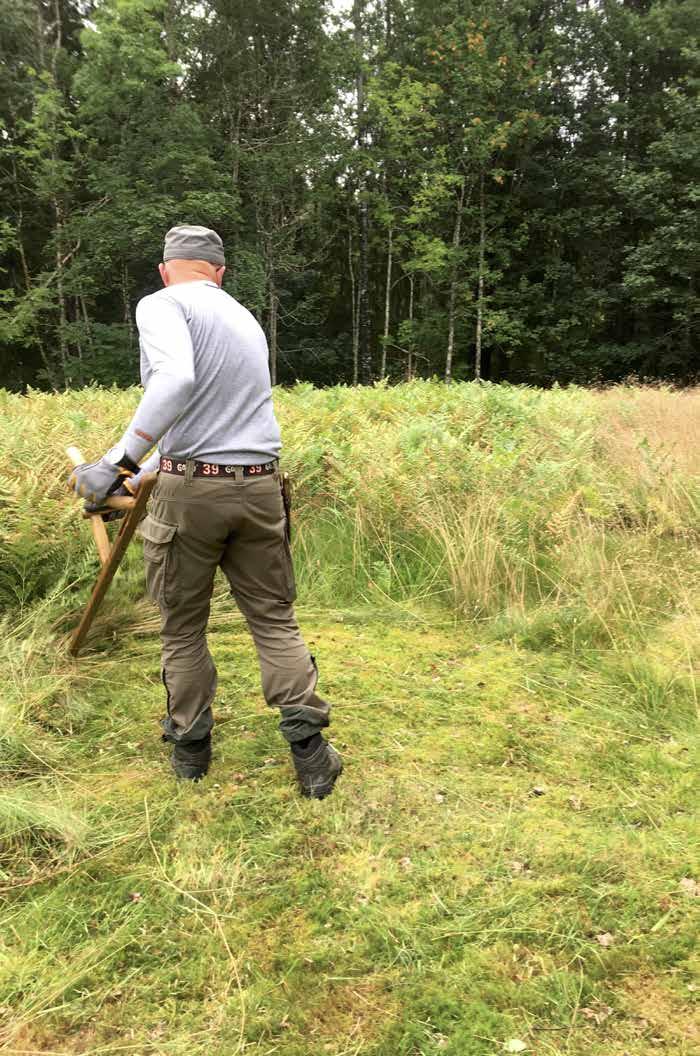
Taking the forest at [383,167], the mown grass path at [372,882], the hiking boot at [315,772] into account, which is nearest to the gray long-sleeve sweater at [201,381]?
the hiking boot at [315,772]

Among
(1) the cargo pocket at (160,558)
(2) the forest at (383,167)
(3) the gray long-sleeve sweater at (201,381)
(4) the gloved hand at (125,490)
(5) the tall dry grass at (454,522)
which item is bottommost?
(5) the tall dry grass at (454,522)

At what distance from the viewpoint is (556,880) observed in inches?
91.8

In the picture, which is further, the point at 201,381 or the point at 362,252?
the point at 362,252

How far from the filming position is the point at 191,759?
113 inches

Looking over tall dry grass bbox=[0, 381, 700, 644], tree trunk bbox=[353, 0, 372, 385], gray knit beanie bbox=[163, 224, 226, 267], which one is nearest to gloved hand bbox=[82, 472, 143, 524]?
gray knit beanie bbox=[163, 224, 226, 267]

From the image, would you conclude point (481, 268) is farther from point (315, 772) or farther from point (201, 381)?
point (315, 772)

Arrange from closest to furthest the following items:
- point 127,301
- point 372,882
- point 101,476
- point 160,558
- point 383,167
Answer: point 372,882
point 101,476
point 160,558
point 127,301
point 383,167

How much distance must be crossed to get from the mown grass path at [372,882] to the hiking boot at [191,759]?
0.05 meters

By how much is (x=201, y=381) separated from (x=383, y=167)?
29860 millimetres

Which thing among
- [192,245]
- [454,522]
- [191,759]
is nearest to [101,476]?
[192,245]

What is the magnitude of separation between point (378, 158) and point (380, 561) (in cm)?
2787

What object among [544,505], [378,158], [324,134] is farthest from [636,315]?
[544,505]

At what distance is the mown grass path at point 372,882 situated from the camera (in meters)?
1.88

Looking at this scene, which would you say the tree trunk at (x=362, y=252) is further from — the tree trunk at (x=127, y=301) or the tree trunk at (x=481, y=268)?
the tree trunk at (x=127, y=301)
